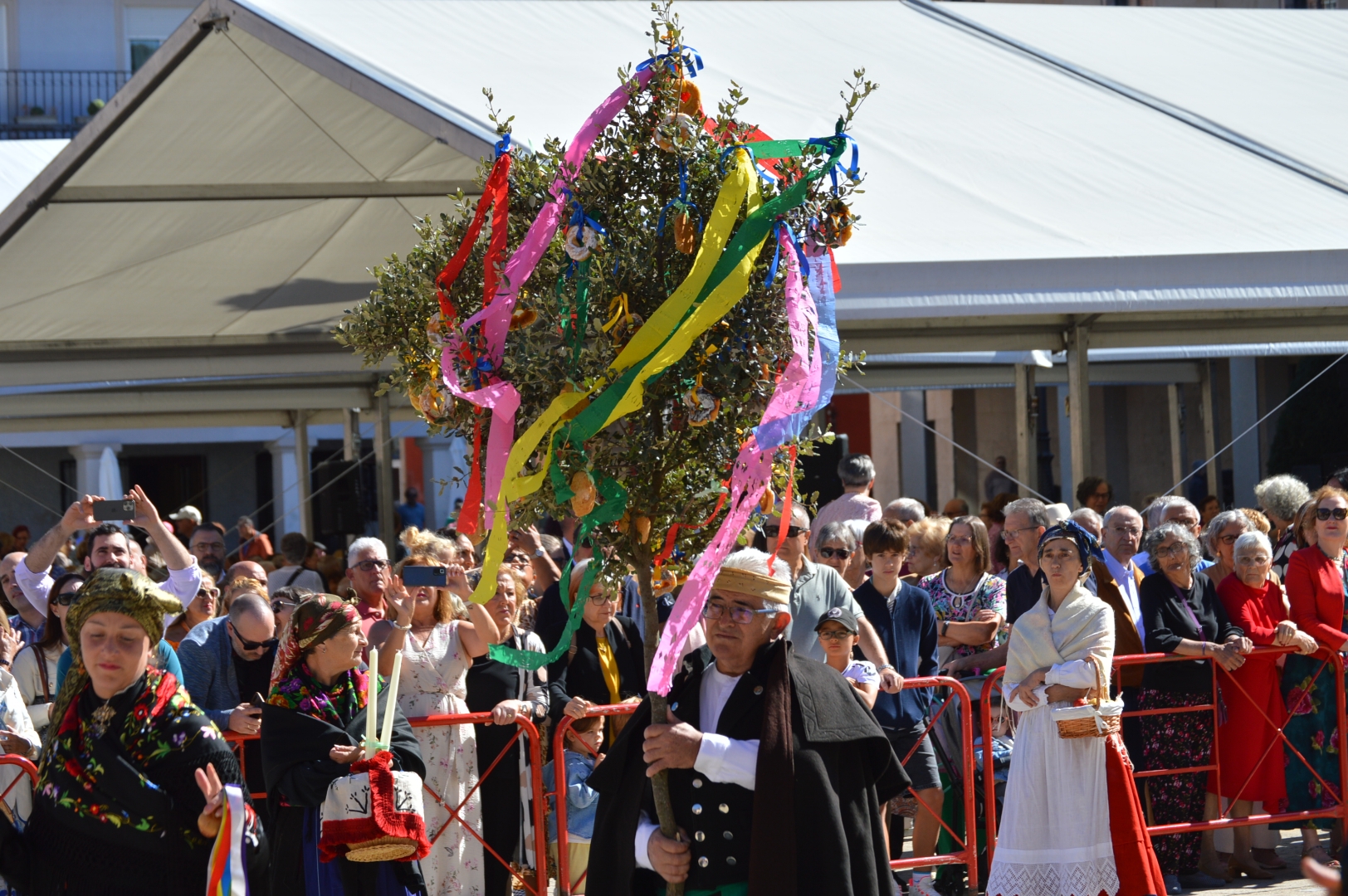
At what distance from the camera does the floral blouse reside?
687cm

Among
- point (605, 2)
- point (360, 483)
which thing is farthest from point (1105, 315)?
point (360, 483)

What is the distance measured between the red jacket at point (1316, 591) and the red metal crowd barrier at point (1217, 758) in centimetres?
17

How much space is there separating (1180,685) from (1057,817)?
1400mm


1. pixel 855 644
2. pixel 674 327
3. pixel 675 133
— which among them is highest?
pixel 675 133

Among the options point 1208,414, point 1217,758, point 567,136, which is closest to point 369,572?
point 567,136

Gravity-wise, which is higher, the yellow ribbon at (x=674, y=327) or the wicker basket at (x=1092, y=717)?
the yellow ribbon at (x=674, y=327)

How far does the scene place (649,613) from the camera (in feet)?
12.5

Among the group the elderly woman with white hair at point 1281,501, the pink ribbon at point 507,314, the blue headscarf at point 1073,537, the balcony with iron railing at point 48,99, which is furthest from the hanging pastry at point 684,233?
the balcony with iron railing at point 48,99

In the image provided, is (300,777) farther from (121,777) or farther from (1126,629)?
(1126,629)

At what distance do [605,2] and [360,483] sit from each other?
14.4ft

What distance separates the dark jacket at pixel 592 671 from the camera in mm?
6207

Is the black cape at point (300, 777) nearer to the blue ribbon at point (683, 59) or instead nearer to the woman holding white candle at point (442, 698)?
the woman holding white candle at point (442, 698)

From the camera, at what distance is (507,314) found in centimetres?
364

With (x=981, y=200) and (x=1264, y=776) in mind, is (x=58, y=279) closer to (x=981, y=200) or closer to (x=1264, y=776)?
(x=981, y=200)
